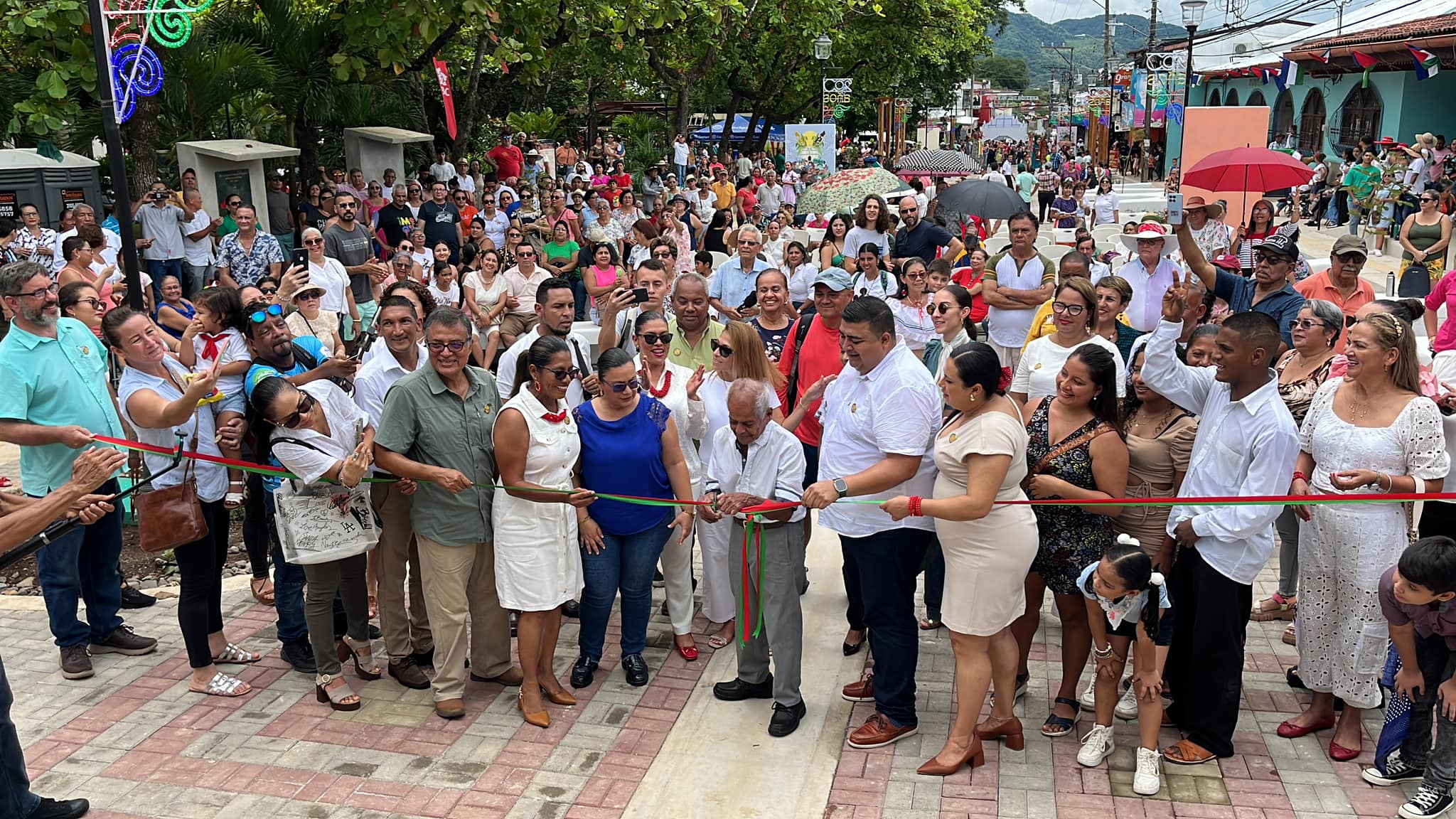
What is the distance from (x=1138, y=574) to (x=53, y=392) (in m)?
4.89

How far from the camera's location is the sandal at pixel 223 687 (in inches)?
219

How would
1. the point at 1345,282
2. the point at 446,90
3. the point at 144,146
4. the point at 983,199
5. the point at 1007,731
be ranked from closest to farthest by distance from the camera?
the point at 1007,731
the point at 1345,282
the point at 983,199
the point at 144,146
the point at 446,90

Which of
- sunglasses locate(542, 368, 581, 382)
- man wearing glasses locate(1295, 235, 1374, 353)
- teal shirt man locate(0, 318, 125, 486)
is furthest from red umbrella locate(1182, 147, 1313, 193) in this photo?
teal shirt man locate(0, 318, 125, 486)

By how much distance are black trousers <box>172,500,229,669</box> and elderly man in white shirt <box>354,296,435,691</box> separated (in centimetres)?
75

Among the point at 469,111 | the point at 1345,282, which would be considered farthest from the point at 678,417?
the point at 469,111

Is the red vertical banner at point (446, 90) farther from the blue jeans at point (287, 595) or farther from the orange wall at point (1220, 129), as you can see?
the blue jeans at point (287, 595)

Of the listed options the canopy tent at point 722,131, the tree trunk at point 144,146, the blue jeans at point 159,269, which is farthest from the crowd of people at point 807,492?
the canopy tent at point 722,131

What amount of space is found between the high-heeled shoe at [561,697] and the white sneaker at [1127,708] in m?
2.44

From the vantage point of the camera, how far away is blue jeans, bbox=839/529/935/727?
4961mm

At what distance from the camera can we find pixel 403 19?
13.3 meters

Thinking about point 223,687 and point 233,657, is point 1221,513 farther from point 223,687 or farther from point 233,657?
point 233,657

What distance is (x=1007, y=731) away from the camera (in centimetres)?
496

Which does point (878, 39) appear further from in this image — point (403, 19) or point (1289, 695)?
point (1289, 695)

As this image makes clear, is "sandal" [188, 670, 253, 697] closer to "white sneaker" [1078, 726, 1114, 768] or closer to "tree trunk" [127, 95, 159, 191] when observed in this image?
"white sneaker" [1078, 726, 1114, 768]
